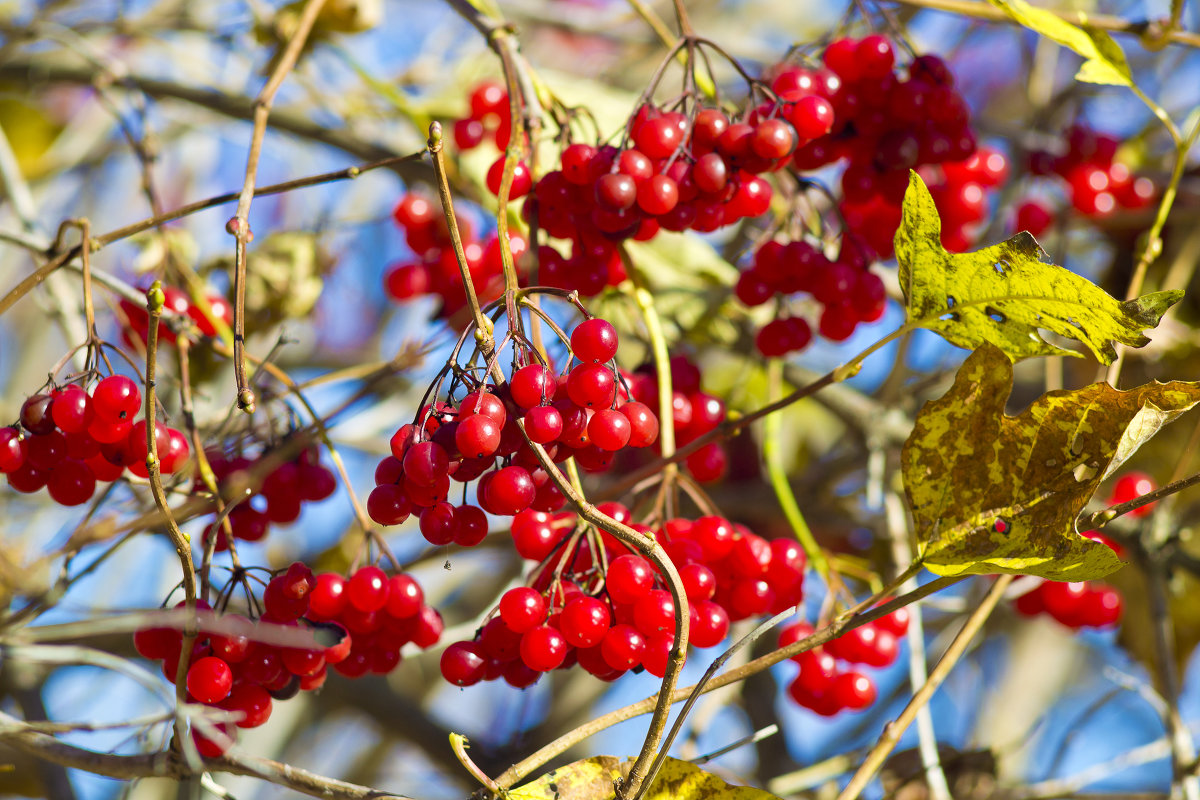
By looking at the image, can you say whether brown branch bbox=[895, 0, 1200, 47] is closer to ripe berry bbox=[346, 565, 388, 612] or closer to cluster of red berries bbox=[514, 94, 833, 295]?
cluster of red berries bbox=[514, 94, 833, 295]

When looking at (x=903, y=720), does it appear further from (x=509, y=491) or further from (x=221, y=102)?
(x=221, y=102)

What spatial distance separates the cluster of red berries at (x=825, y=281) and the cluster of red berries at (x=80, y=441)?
0.64 meters

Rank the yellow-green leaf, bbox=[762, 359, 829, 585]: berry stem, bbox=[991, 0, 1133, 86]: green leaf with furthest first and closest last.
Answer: bbox=[762, 359, 829, 585]: berry stem, bbox=[991, 0, 1133, 86]: green leaf, the yellow-green leaf

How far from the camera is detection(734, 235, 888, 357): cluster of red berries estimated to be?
45.2 inches

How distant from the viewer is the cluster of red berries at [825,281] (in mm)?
1148

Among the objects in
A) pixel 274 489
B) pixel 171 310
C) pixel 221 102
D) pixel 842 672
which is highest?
pixel 221 102

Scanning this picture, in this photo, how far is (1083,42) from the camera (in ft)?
3.58

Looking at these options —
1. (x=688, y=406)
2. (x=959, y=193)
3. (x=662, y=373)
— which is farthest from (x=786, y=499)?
(x=959, y=193)

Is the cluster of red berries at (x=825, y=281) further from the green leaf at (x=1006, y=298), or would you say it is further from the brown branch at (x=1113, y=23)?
the brown branch at (x=1113, y=23)

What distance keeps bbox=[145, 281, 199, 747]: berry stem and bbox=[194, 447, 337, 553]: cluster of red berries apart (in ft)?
0.81

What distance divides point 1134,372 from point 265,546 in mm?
1766

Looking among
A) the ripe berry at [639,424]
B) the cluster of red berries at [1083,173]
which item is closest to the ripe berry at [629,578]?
the ripe berry at [639,424]

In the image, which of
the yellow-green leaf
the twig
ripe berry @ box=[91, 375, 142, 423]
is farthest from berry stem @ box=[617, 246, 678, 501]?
ripe berry @ box=[91, 375, 142, 423]

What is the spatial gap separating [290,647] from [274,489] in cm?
27
